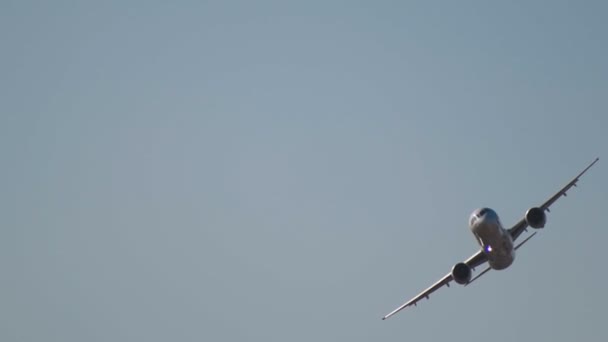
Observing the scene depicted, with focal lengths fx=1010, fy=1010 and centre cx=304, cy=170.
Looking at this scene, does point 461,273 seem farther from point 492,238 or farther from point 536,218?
point 536,218

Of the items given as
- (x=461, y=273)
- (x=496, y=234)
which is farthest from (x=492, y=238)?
(x=461, y=273)

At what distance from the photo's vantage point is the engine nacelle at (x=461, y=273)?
243ft

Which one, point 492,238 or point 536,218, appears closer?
point 492,238

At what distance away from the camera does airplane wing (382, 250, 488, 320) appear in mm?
75625

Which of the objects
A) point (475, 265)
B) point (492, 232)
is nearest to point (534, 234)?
point (492, 232)

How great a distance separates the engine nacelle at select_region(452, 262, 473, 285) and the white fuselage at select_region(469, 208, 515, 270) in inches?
136

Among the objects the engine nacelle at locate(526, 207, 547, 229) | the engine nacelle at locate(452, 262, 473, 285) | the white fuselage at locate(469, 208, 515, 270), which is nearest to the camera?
the white fuselage at locate(469, 208, 515, 270)

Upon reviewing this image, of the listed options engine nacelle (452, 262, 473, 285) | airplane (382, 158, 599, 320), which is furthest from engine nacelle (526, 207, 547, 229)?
engine nacelle (452, 262, 473, 285)

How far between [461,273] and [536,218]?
7.01 meters

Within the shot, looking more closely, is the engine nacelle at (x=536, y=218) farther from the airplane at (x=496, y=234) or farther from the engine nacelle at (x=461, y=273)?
the engine nacelle at (x=461, y=273)

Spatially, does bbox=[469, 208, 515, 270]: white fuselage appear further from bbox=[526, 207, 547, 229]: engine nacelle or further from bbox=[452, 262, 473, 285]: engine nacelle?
bbox=[452, 262, 473, 285]: engine nacelle

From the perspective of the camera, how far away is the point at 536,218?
71.3 m

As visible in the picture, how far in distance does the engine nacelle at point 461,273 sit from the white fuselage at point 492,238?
136 inches

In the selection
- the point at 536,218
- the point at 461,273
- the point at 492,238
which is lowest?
the point at 492,238
